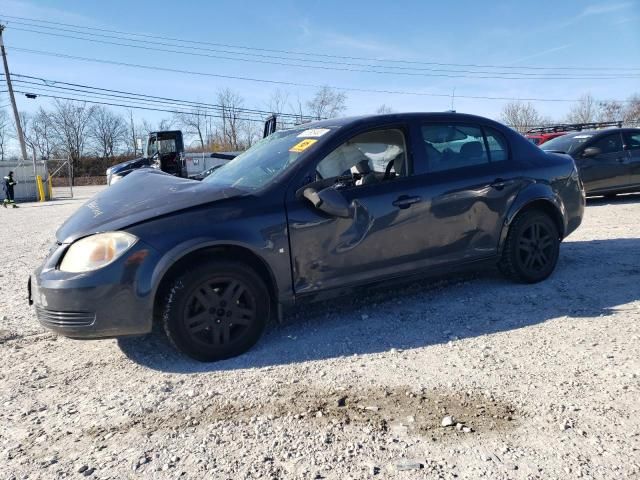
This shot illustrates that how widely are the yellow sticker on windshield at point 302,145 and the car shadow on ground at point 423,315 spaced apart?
132 centimetres

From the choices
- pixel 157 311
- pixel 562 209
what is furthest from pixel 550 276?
pixel 157 311

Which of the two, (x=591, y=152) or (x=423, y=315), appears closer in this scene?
(x=423, y=315)

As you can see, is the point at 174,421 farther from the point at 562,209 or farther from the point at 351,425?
the point at 562,209

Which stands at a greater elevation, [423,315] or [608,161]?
[608,161]

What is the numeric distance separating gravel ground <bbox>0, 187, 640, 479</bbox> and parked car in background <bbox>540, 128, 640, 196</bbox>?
20.1 feet

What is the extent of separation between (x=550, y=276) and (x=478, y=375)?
235 centimetres

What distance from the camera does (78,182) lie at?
59.8 m

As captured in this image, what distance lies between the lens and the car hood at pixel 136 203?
3213 millimetres

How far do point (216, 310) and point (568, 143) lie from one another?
938 cm

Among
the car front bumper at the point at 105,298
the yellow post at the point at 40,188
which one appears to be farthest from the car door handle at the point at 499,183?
the yellow post at the point at 40,188

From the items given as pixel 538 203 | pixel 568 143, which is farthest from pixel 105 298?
pixel 568 143

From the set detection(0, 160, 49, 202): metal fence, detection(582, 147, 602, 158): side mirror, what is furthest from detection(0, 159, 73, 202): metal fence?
detection(582, 147, 602, 158): side mirror

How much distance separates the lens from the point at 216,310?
3.26 meters

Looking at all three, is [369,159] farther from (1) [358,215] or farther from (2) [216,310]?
(2) [216,310]
